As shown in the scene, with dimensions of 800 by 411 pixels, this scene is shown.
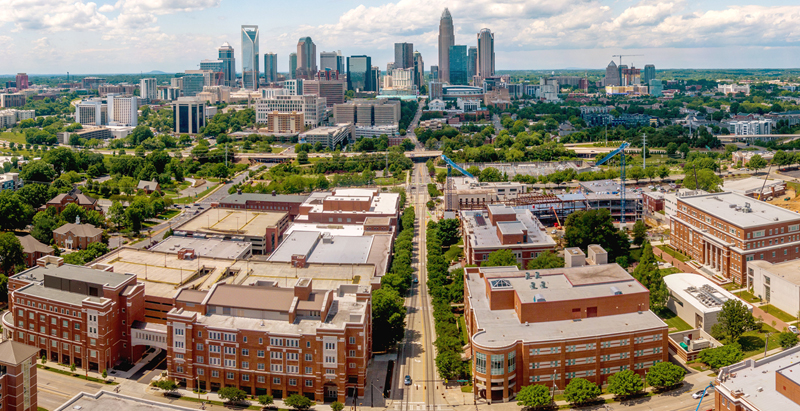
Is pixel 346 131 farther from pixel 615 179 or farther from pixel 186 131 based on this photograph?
pixel 615 179

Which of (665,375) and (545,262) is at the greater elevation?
(545,262)

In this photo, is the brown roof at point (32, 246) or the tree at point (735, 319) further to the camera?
the brown roof at point (32, 246)

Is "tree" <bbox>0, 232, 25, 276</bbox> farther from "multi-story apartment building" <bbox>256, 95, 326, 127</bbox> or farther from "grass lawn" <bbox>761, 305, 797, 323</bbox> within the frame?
"multi-story apartment building" <bbox>256, 95, 326, 127</bbox>

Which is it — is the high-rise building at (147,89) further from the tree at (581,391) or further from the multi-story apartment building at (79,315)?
the tree at (581,391)

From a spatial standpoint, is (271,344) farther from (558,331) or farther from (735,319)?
(735,319)

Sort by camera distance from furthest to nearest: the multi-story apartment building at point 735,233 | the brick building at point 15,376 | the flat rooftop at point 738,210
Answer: the flat rooftop at point 738,210
the multi-story apartment building at point 735,233
the brick building at point 15,376

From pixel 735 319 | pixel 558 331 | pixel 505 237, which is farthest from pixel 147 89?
pixel 735 319

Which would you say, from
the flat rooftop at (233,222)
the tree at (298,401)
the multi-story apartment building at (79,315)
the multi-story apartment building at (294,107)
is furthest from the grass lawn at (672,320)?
the multi-story apartment building at (294,107)
